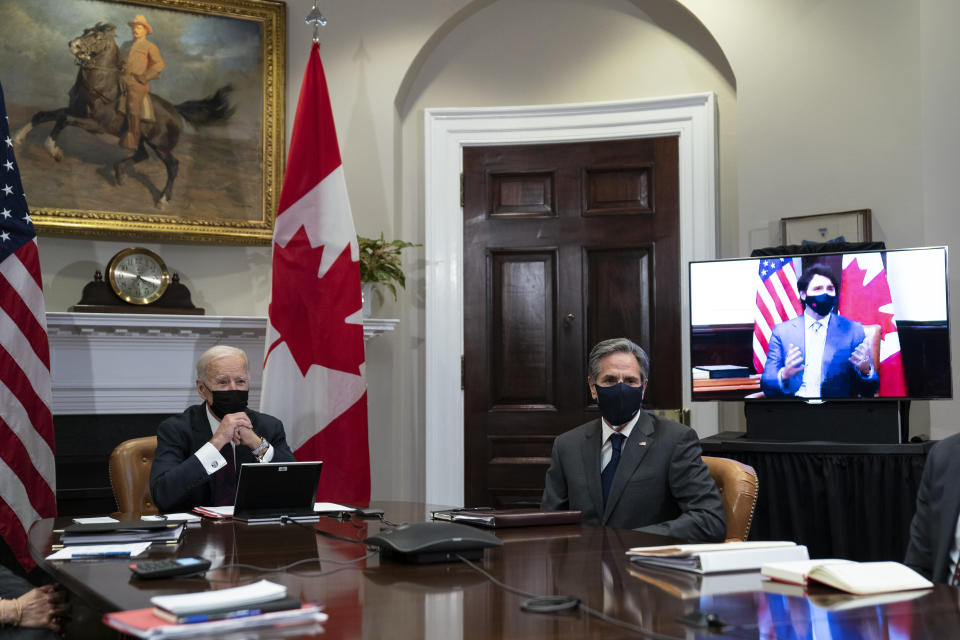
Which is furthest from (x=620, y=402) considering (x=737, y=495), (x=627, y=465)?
(x=737, y=495)

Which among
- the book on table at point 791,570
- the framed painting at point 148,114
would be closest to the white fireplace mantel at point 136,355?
the framed painting at point 148,114

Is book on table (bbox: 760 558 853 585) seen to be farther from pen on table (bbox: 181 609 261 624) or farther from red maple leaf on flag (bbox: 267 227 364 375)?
red maple leaf on flag (bbox: 267 227 364 375)

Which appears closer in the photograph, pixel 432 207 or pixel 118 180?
pixel 118 180

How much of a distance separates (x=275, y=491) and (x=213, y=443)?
458 mm

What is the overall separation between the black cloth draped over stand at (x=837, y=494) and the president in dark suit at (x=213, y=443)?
Answer: 184cm

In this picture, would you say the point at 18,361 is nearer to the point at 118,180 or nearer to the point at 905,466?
the point at 118,180

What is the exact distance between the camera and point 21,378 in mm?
3846

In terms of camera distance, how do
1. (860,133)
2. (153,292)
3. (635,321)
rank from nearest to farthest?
1. (860,133)
2. (153,292)
3. (635,321)

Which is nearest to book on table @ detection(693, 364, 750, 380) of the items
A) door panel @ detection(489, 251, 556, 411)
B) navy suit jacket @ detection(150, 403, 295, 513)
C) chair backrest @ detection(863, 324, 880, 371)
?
chair backrest @ detection(863, 324, 880, 371)

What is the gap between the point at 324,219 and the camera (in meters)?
4.46

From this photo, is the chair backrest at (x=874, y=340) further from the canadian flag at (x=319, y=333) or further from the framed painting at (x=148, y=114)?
the framed painting at (x=148, y=114)

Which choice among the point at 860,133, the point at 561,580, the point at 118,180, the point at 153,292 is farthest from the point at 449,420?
the point at 561,580

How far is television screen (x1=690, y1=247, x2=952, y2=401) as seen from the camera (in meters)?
3.74

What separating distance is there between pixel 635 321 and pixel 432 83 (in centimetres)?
167
